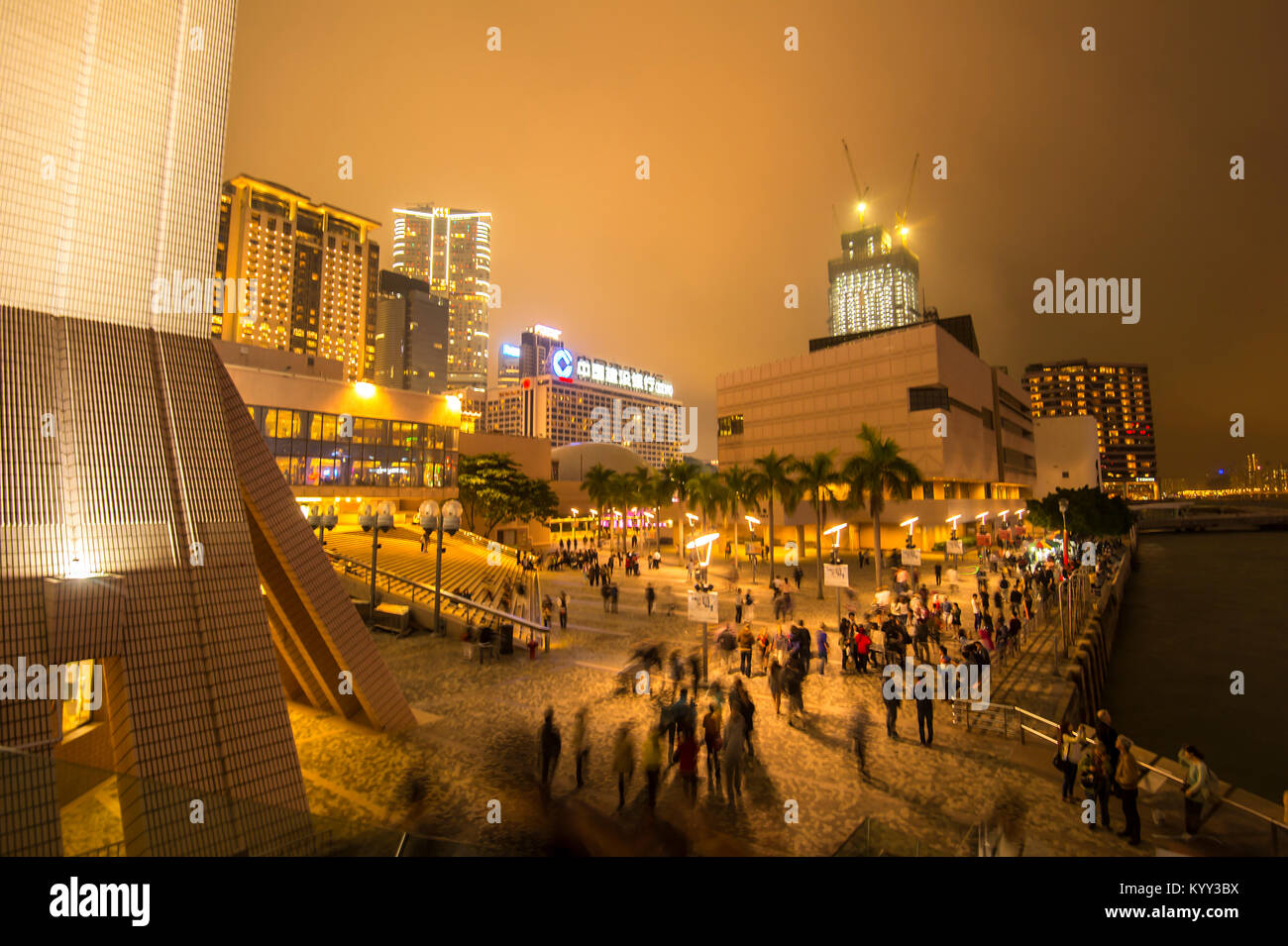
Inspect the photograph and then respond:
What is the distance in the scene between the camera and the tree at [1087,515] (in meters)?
57.4

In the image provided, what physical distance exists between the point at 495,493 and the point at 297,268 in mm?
116043

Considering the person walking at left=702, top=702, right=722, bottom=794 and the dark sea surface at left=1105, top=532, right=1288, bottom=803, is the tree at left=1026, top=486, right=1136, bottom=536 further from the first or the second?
the person walking at left=702, top=702, right=722, bottom=794

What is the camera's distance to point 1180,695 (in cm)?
2289

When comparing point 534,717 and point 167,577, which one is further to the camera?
point 534,717

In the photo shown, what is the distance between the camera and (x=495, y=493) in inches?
2136

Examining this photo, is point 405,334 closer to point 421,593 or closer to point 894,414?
point 894,414

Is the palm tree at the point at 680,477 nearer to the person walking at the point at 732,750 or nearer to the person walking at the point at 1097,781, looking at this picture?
the person walking at the point at 732,750

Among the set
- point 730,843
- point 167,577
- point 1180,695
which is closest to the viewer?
point 730,843

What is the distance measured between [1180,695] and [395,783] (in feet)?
97.7

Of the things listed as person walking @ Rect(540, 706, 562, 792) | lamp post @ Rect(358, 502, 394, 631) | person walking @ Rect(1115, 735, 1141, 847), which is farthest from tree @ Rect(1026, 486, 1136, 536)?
person walking @ Rect(540, 706, 562, 792)

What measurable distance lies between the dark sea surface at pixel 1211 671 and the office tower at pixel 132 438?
80.4ft

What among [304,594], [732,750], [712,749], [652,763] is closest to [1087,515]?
[712,749]
